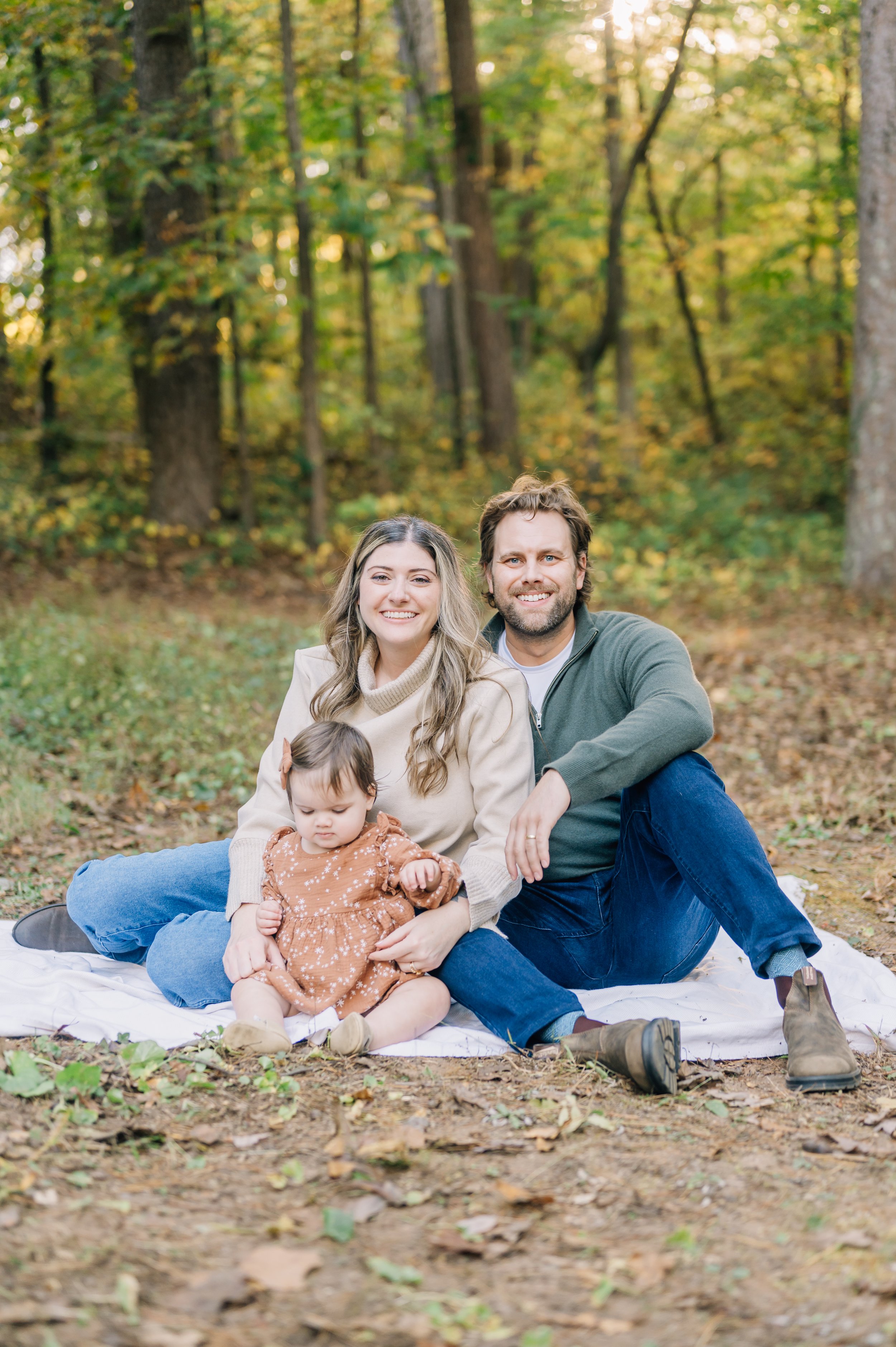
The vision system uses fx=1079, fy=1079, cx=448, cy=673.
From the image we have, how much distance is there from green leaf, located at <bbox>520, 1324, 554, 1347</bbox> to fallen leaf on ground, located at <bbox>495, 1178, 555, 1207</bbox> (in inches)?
16.6

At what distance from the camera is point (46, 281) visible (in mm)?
11188

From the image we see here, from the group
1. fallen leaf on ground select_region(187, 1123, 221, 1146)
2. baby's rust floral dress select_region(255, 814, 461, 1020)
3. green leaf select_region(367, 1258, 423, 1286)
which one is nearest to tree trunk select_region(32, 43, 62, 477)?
baby's rust floral dress select_region(255, 814, 461, 1020)

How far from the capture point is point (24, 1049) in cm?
292

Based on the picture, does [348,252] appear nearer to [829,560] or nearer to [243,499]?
[243,499]

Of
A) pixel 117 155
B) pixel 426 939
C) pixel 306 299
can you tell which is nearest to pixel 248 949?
pixel 426 939

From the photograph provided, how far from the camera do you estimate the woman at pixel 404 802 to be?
309 centimetres

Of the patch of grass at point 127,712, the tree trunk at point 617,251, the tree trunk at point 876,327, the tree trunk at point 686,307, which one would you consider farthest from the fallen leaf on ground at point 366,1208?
the tree trunk at point 686,307

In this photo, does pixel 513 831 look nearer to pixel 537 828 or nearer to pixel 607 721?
pixel 537 828

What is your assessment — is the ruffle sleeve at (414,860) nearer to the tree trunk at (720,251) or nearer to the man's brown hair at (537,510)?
the man's brown hair at (537,510)

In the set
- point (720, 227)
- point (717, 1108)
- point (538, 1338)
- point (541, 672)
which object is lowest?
point (717, 1108)

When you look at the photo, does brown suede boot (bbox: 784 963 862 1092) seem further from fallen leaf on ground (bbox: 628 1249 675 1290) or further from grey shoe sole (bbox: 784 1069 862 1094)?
fallen leaf on ground (bbox: 628 1249 675 1290)

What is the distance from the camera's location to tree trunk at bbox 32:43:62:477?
9461 millimetres

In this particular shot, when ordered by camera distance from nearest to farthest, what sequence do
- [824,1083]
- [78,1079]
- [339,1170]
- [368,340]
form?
[339,1170], [78,1079], [824,1083], [368,340]

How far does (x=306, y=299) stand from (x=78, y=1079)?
9272mm
